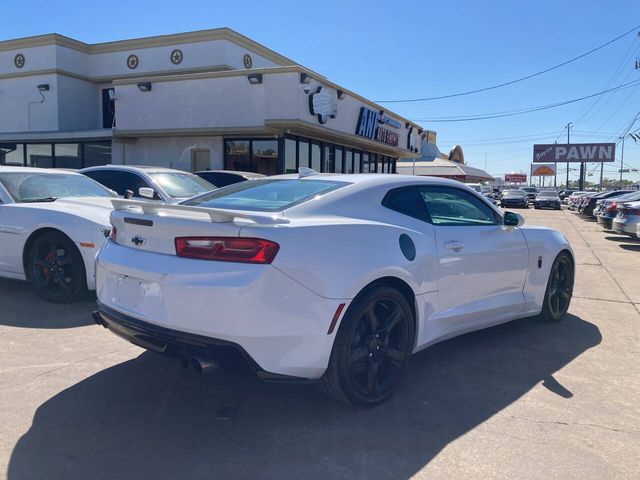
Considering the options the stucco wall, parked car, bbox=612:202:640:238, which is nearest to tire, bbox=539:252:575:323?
parked car, bbox=612:202:640:238

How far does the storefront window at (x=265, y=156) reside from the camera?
55.1ft

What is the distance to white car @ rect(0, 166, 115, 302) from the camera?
220 inches

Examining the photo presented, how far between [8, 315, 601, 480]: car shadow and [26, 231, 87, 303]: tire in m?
1.86

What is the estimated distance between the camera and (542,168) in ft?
274

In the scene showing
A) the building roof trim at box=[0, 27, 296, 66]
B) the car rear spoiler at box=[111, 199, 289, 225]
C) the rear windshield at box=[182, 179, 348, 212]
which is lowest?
the car rear spoiler at box=[111, 199, 289, 225]

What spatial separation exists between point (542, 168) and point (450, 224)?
86.7 m

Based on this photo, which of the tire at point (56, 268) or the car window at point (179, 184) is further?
the car window at point (179, 184)

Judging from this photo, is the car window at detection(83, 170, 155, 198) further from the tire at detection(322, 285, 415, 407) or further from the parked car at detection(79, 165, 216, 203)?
the tire at detection(322, 285, 415, 407)

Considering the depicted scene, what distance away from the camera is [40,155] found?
65.5ft

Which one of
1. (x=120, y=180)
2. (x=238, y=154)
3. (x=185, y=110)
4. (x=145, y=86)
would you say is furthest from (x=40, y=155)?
(x=120, y=180)

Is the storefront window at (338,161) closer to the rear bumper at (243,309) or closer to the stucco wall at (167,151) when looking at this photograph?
the stucco wall at (167,151)

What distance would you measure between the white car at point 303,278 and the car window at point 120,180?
5.00 meters

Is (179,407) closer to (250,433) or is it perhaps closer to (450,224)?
(250,433)

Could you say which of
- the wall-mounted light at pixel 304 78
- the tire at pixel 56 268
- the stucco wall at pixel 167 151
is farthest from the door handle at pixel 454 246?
the stucco wall at pixel 167 151
